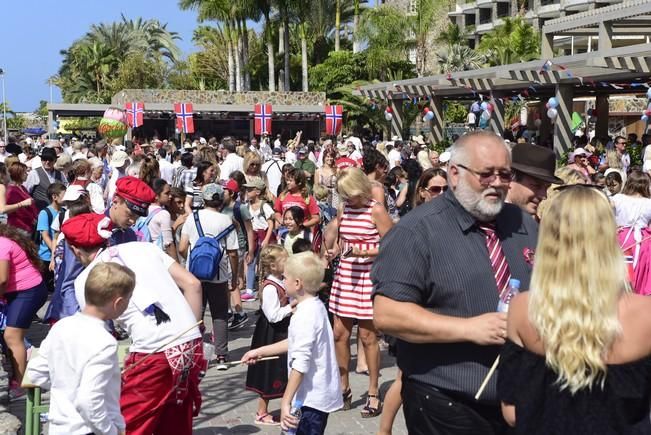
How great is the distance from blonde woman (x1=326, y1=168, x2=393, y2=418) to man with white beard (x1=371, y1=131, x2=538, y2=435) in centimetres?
298

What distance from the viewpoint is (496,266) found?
332cm

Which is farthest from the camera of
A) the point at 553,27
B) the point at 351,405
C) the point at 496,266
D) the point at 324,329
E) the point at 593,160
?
the point at 553,27

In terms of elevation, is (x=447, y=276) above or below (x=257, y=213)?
above

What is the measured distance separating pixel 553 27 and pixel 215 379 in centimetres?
2172

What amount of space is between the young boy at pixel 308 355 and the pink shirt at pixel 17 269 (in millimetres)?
2139

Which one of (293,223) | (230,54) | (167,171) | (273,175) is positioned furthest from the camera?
(230,54)

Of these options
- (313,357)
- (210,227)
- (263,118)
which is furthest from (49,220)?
(263,118)

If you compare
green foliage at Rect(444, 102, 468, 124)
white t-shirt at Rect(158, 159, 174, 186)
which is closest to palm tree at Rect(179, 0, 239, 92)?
green foliage at Rect(444, 102, 468, 124)

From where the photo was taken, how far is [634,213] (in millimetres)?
7625

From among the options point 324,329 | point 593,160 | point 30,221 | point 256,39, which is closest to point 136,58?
point 256,39

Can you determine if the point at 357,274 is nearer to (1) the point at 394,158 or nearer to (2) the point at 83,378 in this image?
(2) the point at 83,378

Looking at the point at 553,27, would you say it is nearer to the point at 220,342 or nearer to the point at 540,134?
the point at 540,134

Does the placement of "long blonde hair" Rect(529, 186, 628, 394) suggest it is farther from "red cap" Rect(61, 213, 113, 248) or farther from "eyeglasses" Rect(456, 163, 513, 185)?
"red cap" Rect(61, 213, 113, 248)

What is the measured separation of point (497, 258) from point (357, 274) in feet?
10.7
